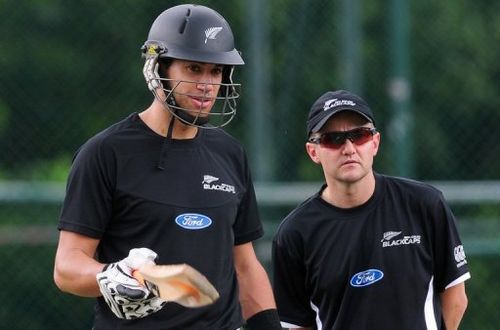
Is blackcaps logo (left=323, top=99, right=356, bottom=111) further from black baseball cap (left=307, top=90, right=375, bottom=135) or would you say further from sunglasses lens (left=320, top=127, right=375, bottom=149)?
sunglasses lens (left=320, top=127, right=375, bottom=149)

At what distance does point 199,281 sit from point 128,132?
1.01 metres

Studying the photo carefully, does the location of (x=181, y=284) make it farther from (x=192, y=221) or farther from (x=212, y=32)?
(x=212, y=32)

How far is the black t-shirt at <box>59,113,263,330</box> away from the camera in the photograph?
501 cm

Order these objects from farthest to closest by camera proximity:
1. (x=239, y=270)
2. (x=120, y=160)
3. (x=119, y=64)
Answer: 1. (x=119, y=64)
2. (x=239, y=270)
3. (x=120, y=160)

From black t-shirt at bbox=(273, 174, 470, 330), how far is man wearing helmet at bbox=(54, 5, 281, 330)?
1.45 ft

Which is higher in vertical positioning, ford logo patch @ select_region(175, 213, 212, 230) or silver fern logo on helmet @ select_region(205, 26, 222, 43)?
silver fern logo on helmet @ select_region(205, 26, 222, 43)

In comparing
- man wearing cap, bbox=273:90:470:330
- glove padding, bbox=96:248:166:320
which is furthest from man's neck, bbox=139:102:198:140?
man wearing cap, bbox=273:90:470:330

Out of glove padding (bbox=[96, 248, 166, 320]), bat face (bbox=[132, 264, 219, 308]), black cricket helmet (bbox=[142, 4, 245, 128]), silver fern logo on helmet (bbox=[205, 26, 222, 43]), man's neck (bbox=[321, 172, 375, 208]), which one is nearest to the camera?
bat face (bbox=[132, 264, 219, 308])

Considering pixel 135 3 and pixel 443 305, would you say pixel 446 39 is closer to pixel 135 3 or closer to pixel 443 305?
pixel 135 3

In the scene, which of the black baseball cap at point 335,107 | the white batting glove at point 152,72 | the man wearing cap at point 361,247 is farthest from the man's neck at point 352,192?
the white batting glove at point 152,72

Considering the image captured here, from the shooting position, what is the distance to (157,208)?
502cm

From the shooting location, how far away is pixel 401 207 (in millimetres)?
5738

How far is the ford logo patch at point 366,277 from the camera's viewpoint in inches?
219

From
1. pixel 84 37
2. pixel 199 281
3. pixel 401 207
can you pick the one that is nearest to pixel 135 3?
pixel 84 37
